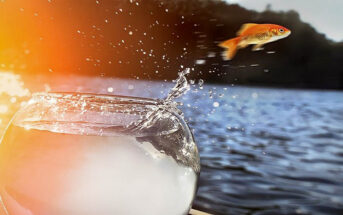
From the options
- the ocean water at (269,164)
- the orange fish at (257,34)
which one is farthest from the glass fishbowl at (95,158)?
the orange fish at (257,34)

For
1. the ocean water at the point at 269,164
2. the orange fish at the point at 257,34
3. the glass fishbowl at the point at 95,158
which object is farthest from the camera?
the ocean water at the point at 269,164

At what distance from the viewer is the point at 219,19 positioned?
58.4 ft

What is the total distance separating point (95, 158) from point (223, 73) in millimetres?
19403

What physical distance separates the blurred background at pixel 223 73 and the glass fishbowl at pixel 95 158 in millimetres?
281

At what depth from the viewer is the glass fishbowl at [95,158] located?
0.52 m

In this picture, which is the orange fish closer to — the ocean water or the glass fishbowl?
the ocean water

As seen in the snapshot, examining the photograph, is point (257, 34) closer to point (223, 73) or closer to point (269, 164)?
point (269, 164)

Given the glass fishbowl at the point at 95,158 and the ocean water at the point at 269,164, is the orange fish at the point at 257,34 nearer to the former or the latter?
the ocean water at the point at 269,164

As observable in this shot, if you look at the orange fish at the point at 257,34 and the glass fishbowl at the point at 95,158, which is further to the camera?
the orange fish at the point at 257,34

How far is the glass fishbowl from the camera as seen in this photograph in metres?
0.52

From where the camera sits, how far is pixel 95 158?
52 cm

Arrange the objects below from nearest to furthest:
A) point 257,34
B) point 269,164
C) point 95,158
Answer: point 95,158 < point 257,34 < point 269,164

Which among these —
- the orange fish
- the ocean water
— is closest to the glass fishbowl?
the ocean water

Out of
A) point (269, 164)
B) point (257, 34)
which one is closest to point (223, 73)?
point (269, 164)
